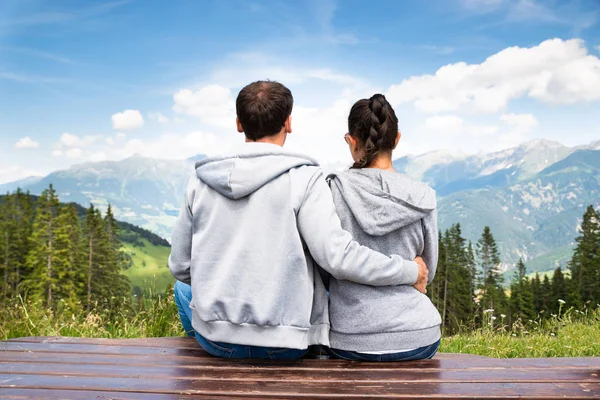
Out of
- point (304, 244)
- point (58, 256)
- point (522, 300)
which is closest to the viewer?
point (304, 244)

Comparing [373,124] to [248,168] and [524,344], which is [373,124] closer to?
[248,168]

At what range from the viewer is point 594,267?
219 ft

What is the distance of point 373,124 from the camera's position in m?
3.46

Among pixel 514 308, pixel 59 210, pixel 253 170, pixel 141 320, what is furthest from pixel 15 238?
pixel 253 170

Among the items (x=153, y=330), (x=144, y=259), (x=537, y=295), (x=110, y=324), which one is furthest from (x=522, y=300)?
(x=144, y=259)

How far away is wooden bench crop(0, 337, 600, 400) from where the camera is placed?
10.1 ft

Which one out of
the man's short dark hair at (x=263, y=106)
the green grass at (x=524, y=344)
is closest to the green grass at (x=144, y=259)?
the green grass at (x=524, y=344)

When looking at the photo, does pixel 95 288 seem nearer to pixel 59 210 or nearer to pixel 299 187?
pixel 59 210

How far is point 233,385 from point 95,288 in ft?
200

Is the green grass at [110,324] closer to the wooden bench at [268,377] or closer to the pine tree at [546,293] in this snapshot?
the wooden bench at [268,377]

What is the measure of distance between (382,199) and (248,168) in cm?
82

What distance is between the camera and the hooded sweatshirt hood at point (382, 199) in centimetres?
344

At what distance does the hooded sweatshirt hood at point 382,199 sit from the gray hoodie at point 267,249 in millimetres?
174

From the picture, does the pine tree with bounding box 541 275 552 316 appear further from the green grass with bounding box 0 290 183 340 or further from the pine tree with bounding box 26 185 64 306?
the green grass with bounding box 0 290 183 340
